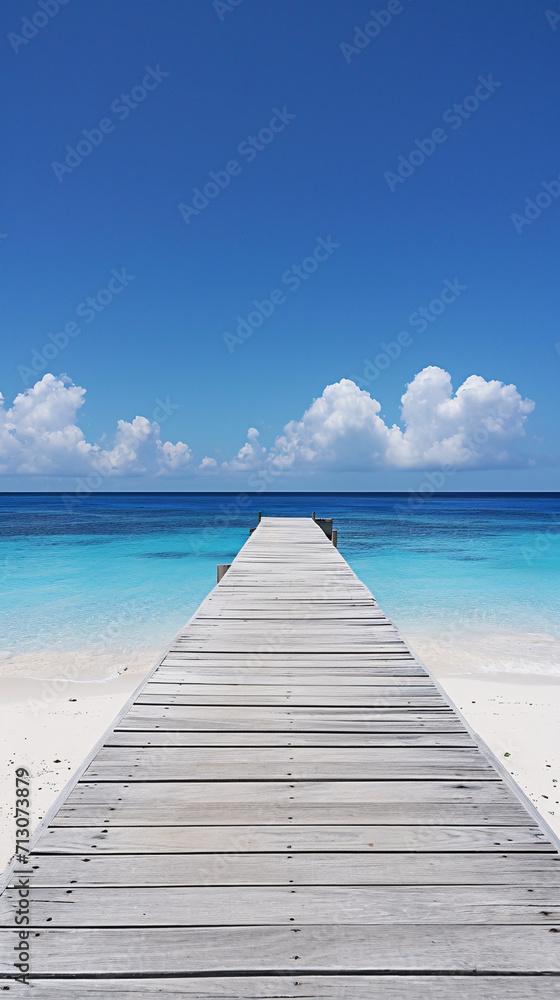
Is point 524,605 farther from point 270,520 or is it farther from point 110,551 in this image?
point 110,551

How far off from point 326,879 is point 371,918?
8.8 inches

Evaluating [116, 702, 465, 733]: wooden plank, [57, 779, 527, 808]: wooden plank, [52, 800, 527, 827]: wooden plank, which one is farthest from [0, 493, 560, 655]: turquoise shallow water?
[52, 800, 527, 827]: wooden plank

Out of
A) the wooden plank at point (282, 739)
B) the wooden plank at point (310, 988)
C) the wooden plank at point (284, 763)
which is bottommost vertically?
the wooden plank at point (310, 988)

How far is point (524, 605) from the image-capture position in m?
15.4

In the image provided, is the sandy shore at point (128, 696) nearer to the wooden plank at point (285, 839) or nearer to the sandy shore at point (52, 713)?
the sandy shore at point (52, 713)

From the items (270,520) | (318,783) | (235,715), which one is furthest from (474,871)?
(270,520)

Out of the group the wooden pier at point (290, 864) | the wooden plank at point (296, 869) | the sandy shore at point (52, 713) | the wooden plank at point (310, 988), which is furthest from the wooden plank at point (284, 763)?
the sandy shore at point (52, 713)

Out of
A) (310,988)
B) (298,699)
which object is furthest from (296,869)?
(298,699)

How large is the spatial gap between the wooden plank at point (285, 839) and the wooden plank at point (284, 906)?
0.21 meters

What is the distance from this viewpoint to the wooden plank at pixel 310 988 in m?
Result: 1.59

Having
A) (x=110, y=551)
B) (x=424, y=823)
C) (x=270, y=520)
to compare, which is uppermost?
(x=110, y=551)

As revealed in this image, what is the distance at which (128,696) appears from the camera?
323 inches

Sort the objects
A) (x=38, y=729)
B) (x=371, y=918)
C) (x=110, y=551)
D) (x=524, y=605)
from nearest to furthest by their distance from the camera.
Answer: (x=371, y=918) → (x=38, y=729) → (x=524, y=605) → (x=110, y=551)

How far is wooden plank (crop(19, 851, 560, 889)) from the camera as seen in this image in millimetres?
2010
